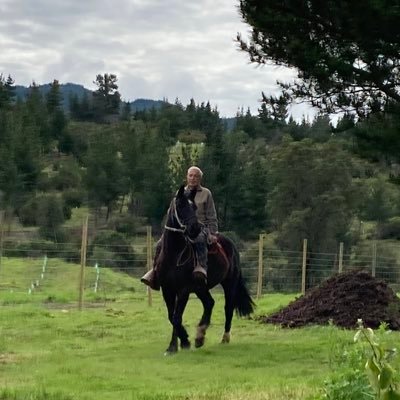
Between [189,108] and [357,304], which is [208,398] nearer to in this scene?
[357,304]

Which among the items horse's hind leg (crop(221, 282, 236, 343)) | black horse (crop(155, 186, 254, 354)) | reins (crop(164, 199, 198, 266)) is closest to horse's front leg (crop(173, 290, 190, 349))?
black horse (crop(155, 186, 254, 354))

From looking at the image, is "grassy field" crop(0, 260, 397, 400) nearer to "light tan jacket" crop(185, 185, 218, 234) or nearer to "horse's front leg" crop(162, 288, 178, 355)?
"horse's front leg" crop(162, 288, 178, 355)

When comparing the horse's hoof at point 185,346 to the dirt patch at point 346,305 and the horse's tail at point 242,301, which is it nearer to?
the horse's tail at point 242,301

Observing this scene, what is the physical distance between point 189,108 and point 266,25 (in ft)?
292

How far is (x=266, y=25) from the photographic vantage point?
877 cm

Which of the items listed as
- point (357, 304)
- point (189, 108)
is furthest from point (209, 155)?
point (357, 304)

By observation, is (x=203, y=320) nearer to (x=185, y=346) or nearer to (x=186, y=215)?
(x=185, y=346)

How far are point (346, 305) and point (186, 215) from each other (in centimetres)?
443

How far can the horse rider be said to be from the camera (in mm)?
9273

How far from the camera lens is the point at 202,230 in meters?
9.40

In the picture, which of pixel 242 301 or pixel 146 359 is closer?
pixel 146 359

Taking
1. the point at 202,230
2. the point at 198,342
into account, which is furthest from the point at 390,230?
the point at 202,230

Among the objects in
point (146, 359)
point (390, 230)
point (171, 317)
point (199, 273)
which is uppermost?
point (199, 273)

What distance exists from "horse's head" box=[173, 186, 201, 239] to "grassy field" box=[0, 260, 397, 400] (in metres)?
1.49
